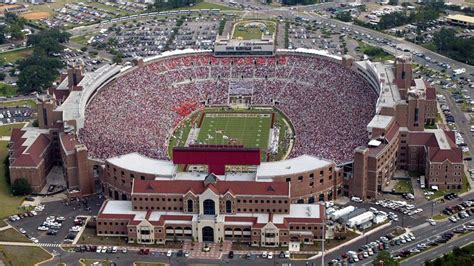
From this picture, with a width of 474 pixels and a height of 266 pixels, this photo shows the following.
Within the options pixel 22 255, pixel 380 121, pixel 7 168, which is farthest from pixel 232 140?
pixel 22 255

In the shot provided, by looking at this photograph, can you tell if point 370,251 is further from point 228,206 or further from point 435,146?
point 435,146

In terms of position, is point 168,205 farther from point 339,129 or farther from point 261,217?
point 339,129

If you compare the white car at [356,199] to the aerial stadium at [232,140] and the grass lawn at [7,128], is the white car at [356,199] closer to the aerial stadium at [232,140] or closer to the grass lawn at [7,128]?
the aerial stadium at [232,140]

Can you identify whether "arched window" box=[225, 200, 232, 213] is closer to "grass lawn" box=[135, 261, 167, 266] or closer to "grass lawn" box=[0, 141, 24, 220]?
"grass lawn" box=[135, 261, 167, 266]

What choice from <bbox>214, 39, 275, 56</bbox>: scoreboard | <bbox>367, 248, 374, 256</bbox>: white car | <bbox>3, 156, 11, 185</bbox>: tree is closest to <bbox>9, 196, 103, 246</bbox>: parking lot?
<bbox>3, 156, 11, 185</bbox>: tree

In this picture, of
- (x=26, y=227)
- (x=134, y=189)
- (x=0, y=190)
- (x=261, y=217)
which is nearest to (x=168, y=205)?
(x=134, y=189)

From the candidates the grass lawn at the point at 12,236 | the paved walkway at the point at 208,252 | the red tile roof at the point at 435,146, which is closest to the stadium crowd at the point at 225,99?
the red tile roof at the point at 435,146

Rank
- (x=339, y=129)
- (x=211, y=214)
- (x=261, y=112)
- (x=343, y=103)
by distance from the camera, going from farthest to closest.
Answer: (x=261, y=112)
(x=343, y=103)
(x=339, y=129)
(x=211, y=214)
